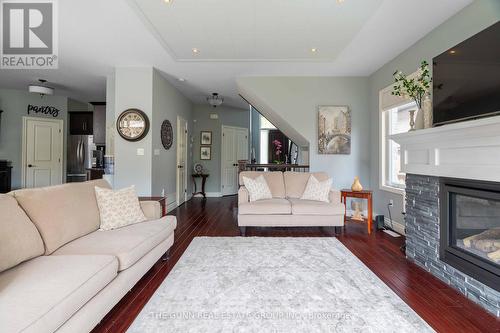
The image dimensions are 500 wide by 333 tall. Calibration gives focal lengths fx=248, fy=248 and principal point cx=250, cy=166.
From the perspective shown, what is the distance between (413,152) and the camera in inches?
107

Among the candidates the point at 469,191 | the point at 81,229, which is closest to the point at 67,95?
the point at 81,229

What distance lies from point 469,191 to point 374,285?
1110mm

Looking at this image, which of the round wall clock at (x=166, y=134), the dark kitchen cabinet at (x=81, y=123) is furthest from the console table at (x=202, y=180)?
the dark kitchen cabinet at (x=81, y=123)

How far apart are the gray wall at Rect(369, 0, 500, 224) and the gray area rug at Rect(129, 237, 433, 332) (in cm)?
192

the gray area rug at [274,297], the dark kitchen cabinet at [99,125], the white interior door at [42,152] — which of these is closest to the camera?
the gray area rug at [274,297]

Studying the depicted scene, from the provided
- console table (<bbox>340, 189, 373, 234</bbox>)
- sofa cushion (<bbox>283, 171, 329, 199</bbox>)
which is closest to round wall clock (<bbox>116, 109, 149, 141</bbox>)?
sofa cushion (<bbox>283, 171, 329, 199</bbox>)

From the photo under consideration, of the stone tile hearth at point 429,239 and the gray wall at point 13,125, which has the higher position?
the gray wall at point 13,125

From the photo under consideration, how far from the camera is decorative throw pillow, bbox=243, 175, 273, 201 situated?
153 inches

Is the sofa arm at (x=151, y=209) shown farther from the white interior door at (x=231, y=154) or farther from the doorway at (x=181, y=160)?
the white interior door at (x=231, y=154)

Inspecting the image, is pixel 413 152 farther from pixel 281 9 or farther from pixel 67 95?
pixel 67 95

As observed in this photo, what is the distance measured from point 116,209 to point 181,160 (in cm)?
395

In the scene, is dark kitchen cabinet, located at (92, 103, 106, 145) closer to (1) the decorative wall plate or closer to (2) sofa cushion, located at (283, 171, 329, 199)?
(1) the decorative wall plate

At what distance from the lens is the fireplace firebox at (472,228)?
1898 millimetres

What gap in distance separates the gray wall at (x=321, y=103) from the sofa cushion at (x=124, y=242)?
333 cm
